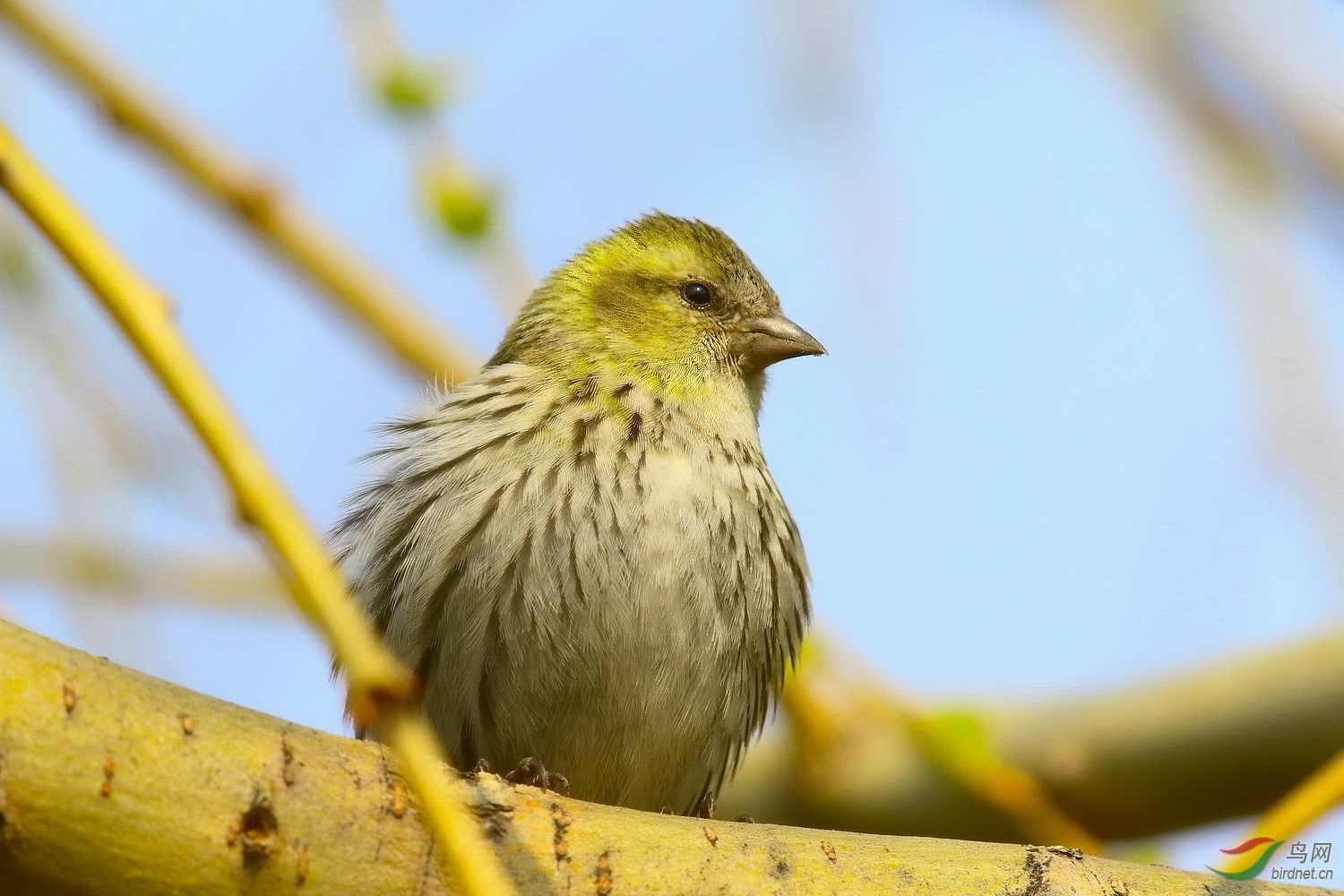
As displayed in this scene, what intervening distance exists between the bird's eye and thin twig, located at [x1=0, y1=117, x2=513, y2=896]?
4.17 m

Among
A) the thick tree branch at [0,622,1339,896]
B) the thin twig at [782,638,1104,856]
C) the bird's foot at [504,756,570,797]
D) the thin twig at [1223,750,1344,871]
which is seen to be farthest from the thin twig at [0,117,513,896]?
the thin twig at [782,638,1104,856]

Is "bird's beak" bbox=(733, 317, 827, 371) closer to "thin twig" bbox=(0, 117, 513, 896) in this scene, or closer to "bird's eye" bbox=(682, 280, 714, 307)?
"bird's eye" bbox=(682, 280, 714, 307)

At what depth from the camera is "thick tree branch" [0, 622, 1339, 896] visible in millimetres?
2484

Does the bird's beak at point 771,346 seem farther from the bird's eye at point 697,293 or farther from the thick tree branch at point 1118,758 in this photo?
the thick tree branch at point 1118,758

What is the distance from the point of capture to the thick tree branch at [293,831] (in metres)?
2.48

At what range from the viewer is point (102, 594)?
12.4ft

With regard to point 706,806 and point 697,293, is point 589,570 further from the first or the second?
point 697,293

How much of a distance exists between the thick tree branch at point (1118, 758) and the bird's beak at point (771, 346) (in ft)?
4.15

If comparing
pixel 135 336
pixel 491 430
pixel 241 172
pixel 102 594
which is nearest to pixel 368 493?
pixel 491 430

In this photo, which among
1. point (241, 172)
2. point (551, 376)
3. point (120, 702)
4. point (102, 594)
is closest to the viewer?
point (120, 702)

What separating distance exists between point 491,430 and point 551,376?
17.1 inches

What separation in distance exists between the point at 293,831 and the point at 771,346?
3.43 meters

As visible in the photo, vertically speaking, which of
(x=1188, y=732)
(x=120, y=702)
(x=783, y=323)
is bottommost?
(x=120, y=702)

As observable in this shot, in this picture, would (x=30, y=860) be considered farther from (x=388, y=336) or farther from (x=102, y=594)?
(x=388, y=336)
